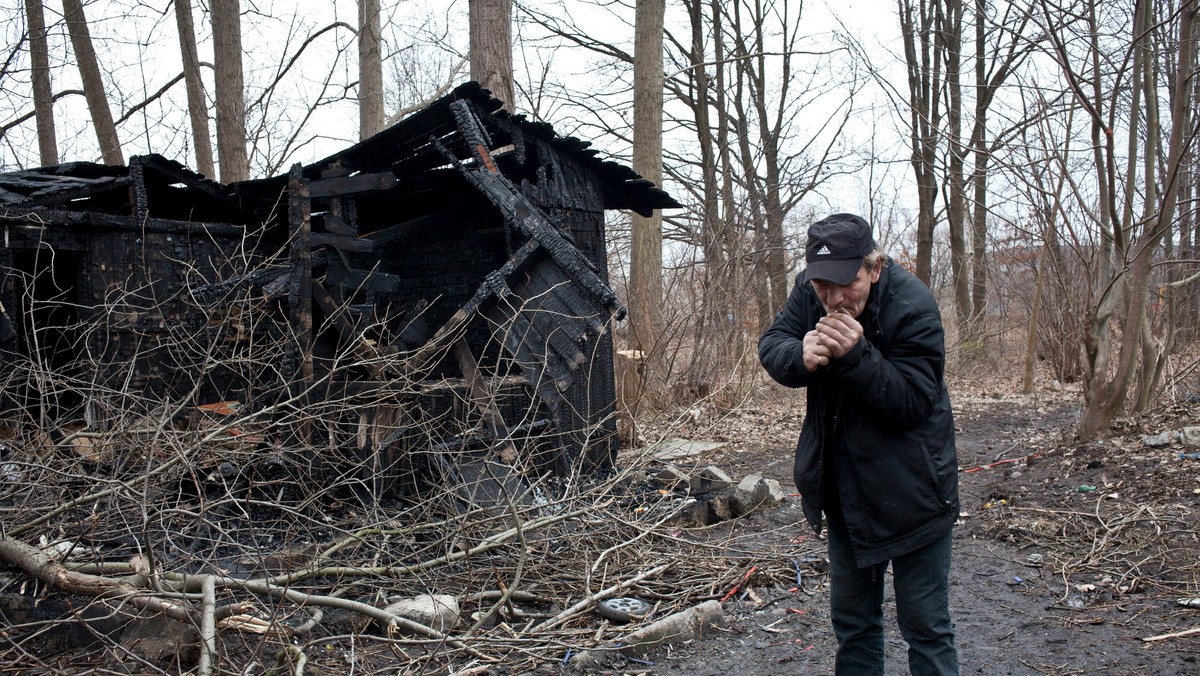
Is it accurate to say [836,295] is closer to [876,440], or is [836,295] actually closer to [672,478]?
[876,440]

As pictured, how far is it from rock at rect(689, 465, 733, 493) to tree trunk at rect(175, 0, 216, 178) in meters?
10.4

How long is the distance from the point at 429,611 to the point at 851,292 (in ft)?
9.43

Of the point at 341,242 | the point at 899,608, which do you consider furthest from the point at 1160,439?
the point at 341,242

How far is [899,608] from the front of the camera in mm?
3139

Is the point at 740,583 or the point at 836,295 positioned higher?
the point at 836,295

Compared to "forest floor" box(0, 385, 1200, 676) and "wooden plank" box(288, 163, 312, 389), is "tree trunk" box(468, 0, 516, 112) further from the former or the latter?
"forest floor" box(0, 385, 1200, 676)

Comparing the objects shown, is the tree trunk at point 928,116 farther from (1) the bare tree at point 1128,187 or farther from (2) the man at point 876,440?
(2) the man at point 876,440

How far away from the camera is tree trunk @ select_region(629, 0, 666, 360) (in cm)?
1253

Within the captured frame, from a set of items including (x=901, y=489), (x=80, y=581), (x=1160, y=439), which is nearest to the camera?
(x=901, y=489)

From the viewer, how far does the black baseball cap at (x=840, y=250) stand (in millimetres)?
3029

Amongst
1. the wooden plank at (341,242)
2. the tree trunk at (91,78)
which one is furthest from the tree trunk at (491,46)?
the tree trunk at (91,78)

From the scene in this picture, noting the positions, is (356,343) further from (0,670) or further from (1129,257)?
(1129,257)

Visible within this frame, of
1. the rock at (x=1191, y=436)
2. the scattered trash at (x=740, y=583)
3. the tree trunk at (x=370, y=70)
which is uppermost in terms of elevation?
the tree trunk at (x=370, y=70)

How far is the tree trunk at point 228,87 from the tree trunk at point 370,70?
8.87ft
